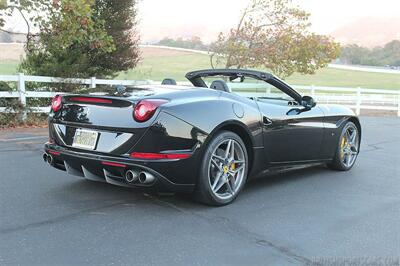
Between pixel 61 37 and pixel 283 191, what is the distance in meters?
8.71

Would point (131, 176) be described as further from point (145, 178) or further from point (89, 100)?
point (89, 100)

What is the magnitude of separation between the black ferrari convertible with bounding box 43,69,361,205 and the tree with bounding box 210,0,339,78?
49.0ft

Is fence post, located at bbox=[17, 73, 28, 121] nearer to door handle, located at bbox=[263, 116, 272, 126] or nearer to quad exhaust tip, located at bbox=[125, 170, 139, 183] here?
door handle, located at bbox=[263, 116, 272, 126]

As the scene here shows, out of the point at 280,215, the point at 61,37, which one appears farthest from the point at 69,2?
the point at 280,215

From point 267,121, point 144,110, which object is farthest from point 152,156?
point 267,121

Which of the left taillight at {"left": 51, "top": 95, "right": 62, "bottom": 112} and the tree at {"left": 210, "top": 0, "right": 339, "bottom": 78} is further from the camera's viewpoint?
the tree at {"left": 210, "top": 0, "right": 339, "bottom": 78}

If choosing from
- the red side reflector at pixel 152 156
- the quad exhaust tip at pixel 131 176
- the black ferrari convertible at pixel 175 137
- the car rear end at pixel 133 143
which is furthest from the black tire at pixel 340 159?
the quad exhaust tip at pixel 131 176

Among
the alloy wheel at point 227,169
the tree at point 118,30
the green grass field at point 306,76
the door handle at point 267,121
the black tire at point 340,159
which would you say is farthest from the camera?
the green grass field at point 306,76

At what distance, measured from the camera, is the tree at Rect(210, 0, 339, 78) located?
20438mm

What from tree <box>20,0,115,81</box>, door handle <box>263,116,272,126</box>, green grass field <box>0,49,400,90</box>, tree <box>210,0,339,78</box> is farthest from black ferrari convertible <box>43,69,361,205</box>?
green grass field <box>0,49,400,90</box>

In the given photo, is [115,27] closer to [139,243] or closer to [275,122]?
[275,122]

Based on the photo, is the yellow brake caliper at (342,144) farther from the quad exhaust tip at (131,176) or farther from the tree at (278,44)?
the tree at (278,44)

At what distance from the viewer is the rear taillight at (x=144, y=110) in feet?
14.6

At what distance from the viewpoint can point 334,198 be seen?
217 inches
